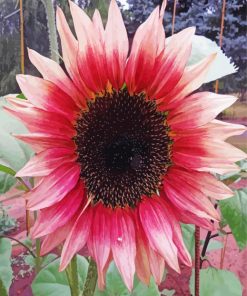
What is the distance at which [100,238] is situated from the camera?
9.5 inches

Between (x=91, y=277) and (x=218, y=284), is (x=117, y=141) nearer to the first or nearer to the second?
(x=91, y=277)

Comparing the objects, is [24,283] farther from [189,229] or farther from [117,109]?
[117,109]

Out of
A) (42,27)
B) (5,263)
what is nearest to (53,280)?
(5,263)

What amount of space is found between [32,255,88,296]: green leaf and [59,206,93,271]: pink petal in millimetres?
200

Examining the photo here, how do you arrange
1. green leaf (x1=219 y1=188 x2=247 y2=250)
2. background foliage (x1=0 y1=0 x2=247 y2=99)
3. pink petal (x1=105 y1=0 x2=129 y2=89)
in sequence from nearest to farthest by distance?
pink petal (x1=105 y1=0 x2=129 y2=89), green leaf (x1=219 y1=188 x2=247 y2=250), background foliage (x1=0 y1=0 x2=247 y2=99)

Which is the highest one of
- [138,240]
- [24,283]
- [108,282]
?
[138,240]

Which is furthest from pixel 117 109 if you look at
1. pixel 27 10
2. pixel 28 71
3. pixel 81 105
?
pixel 27 10

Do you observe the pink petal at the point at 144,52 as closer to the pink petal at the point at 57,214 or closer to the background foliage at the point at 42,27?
the pink petal at the point at 57,214

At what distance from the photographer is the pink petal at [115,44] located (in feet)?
0.71

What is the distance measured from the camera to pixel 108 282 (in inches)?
15.9

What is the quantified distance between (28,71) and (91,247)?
688 mm

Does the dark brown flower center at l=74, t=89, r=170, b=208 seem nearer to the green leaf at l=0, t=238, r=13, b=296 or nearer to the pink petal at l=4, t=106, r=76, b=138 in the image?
the pink petal at l=4, t=106, r=76, b=138

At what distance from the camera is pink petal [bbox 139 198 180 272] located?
0.76 ft

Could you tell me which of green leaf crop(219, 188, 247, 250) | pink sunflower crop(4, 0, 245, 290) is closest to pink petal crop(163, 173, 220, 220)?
pink sunflower crop(4, 0, 245, 290)
